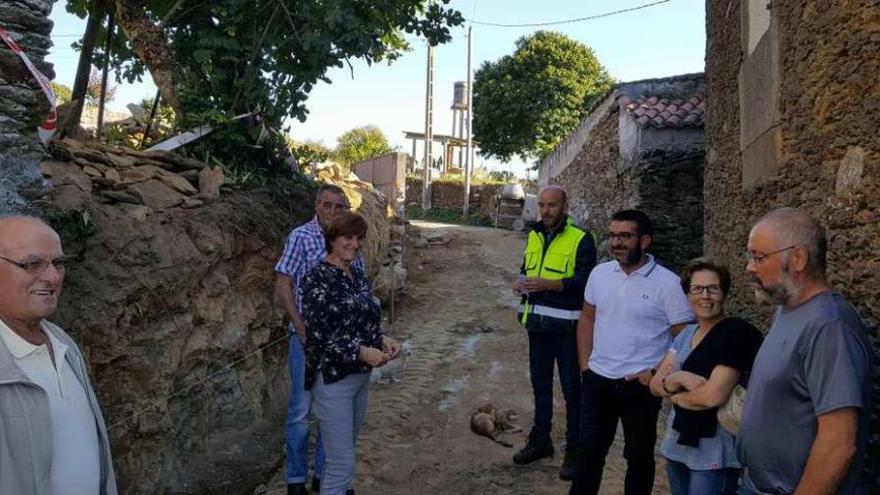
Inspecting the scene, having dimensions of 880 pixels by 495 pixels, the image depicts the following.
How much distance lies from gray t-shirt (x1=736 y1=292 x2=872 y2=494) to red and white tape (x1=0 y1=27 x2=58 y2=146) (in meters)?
3.95

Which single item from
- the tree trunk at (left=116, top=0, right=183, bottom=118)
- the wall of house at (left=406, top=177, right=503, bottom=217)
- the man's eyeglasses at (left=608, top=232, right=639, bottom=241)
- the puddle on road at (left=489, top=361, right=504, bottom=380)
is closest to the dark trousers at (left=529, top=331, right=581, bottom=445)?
the man's eyeglasses at (left=608, top=232, right=639, bottom=241)

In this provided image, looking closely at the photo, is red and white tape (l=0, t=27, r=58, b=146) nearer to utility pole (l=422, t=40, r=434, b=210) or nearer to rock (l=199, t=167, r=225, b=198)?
rock (l=199, t=167, r=225, b=198)

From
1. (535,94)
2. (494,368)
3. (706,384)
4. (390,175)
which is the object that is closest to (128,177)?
(494,368)

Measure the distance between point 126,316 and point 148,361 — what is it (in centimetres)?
35

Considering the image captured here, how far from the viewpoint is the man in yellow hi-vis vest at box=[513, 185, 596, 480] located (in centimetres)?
421

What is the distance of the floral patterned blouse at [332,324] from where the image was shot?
3268 mm

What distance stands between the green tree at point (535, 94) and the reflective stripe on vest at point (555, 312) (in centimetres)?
2434

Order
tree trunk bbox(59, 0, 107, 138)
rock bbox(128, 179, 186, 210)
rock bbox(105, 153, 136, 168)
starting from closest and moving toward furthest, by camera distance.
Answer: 1. rock bbox(128, 179, 186, 210)
2. rock bbox(105, 153, 136, 168)
3. tree trunk bbox(59, 0, 107, 138)

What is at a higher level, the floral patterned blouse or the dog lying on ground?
the floral patterned blouse

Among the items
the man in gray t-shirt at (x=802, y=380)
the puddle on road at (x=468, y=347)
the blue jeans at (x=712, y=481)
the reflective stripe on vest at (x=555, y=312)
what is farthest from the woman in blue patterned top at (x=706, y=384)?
the puddle on road at (x=468, y=347)

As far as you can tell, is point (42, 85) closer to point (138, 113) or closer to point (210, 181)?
point (210, 181)

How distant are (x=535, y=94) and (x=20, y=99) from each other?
26494 millimetres

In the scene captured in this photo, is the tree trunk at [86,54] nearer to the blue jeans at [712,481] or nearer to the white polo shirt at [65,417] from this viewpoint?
the white polo shirt at [65,417]

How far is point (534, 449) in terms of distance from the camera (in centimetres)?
465
